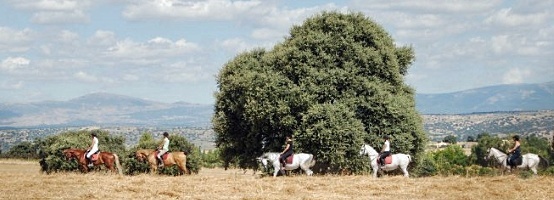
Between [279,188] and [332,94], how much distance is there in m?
15.0

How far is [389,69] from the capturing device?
44.9m

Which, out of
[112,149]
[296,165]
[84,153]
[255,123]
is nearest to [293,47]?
[255,123]

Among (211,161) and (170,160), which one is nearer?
(170,160)

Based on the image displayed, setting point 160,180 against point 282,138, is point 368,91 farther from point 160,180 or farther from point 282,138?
point 160,180

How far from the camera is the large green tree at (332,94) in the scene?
1590 inches

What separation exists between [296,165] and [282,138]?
7.11m

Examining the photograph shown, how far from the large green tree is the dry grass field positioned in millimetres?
8637

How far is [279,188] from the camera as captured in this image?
2794 cm

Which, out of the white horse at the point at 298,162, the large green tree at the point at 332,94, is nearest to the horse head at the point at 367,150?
the white horse at the point at 298,162

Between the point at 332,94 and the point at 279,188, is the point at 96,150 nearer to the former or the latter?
the point at 332,94

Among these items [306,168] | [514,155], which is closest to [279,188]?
[306,168]

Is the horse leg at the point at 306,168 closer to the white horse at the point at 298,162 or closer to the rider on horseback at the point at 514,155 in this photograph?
the white horse at the point at 298,162

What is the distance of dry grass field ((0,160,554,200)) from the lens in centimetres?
2581

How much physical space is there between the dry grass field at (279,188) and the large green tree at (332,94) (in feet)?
28.3
